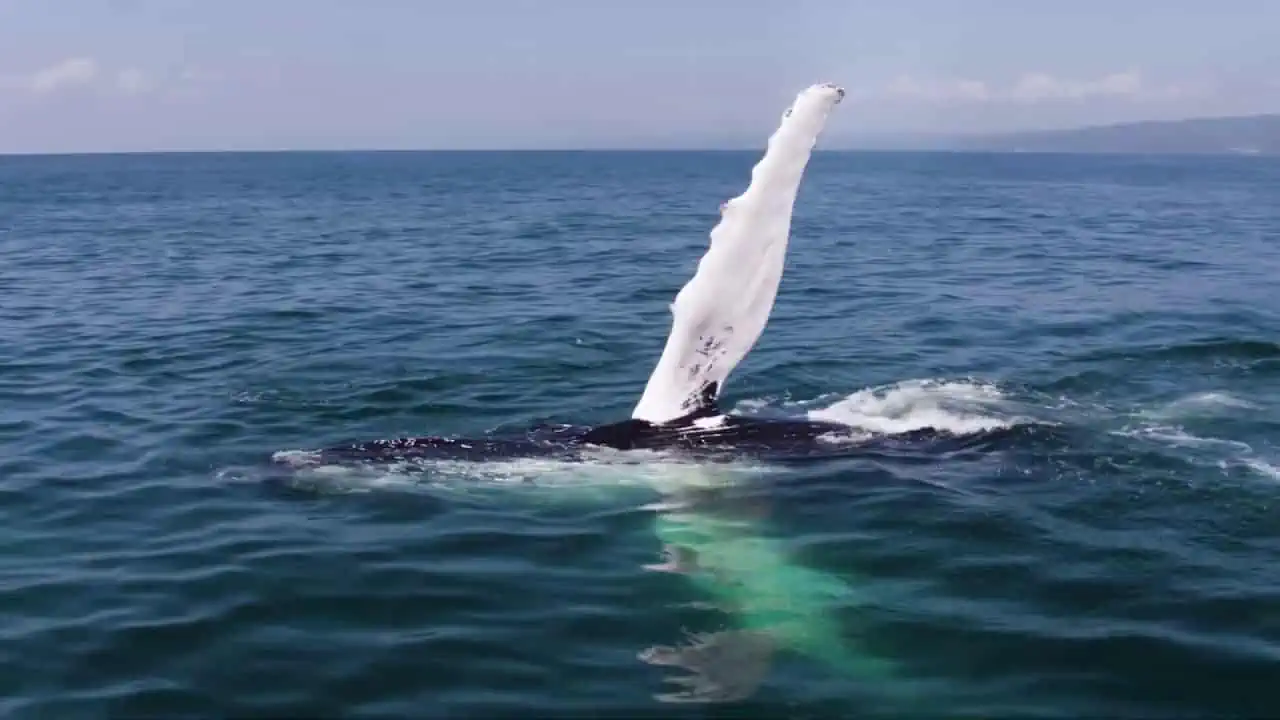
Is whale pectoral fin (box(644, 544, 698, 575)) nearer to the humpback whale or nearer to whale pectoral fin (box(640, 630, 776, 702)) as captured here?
whale pectoral fin (box(640, 630, 776, 702))

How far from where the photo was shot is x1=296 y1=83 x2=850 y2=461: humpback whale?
1505 cm

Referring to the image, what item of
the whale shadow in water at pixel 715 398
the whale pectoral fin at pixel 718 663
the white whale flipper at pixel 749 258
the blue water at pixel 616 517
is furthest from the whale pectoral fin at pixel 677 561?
the white whale flipper at pixel 749 258

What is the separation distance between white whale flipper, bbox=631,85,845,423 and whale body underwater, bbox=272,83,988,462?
0.04 feet

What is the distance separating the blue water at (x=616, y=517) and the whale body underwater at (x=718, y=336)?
0.53 meters

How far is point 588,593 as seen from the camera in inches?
467

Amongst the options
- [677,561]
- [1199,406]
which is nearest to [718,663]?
[677,561]

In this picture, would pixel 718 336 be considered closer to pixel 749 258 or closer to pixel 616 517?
pixel 749 258

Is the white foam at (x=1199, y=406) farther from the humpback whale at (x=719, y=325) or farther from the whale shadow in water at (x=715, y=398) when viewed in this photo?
the humpback whale at (x=719, y=325)

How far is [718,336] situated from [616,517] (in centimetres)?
292

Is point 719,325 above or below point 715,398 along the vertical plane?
above

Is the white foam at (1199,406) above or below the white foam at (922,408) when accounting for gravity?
below

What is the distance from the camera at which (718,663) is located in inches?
399

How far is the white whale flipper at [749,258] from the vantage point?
15039 mm

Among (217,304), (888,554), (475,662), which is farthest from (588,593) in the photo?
(217,304)
